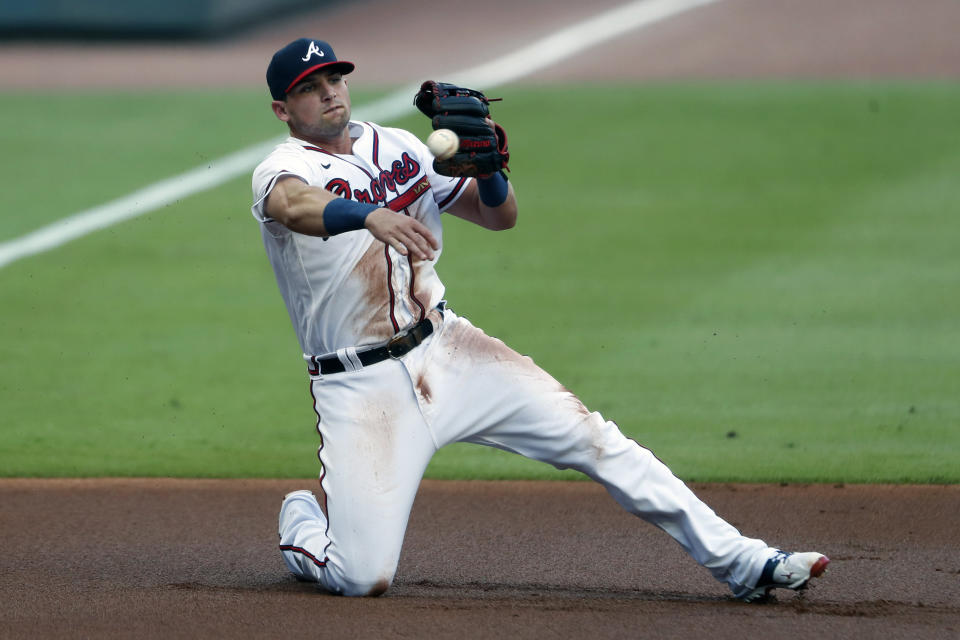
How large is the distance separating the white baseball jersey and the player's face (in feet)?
0.25

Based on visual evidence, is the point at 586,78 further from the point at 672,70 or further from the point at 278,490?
the point at 278,490

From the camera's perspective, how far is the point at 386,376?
189 inches

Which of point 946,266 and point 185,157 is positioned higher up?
point 185,157

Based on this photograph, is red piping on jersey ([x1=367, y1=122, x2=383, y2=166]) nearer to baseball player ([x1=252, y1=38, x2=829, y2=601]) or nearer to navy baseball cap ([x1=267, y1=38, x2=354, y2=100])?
baseball player ([x1=252, y1=38, x2=829, y2=601])

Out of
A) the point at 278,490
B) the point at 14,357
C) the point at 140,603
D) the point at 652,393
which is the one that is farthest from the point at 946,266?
the point at 140,603

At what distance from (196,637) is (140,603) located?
438 mm

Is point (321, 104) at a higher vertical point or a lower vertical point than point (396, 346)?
higher

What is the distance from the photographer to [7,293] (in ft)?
32.3

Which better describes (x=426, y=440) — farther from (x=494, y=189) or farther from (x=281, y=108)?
(x=281, y=108)

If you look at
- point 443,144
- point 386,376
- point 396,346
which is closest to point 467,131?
point 443,144

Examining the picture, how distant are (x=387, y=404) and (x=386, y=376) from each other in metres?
0.09

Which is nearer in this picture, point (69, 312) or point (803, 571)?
point (803, 571)

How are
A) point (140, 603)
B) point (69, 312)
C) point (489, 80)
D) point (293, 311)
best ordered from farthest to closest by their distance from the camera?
point (489, 80) < point (69, 312) < point (293, 311) < point (140, 603)

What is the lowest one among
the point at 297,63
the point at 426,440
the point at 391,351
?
the point at 426,440
